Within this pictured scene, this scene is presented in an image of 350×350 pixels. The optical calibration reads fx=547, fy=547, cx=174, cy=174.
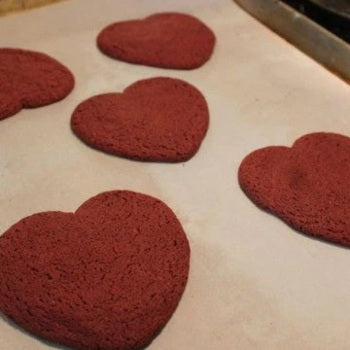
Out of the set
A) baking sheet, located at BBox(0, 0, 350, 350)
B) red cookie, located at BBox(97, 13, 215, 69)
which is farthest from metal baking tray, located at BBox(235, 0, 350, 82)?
red cookie, located at BBox(97, 13, 215, 69)

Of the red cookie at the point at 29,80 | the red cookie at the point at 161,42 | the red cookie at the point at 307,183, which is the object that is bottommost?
the red cookie at the point at 307,183

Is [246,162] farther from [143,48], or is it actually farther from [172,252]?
[143,48]

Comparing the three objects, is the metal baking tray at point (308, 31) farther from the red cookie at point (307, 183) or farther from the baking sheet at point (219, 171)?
the red cookie at point (307, 183)

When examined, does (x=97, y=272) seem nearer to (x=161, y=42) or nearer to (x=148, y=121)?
(x=148, y=121)

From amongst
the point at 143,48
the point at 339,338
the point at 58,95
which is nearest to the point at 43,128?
the point at 58,95

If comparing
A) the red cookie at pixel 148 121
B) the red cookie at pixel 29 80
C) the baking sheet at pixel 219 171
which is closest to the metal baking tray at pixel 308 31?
the baking sheet at pixel 219 171
